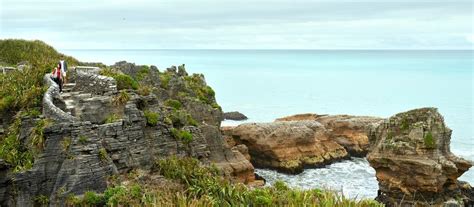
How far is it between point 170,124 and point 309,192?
10365 millimetres

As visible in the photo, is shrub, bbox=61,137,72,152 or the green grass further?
the green grass

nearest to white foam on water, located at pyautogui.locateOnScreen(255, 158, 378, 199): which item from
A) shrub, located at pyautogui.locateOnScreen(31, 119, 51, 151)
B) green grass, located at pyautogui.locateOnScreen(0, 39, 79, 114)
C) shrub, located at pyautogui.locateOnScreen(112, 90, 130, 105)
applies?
shrub, located at pyautogui.locateOnScreen(112, 90, 130, 105)

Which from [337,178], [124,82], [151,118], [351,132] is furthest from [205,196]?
[351,132]

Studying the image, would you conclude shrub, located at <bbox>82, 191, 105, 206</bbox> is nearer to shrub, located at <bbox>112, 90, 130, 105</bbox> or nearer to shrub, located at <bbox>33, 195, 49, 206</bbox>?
shrub, located at <bbox>33, 195, 49, 206</bbox>

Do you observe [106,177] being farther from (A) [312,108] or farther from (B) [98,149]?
(A) [312,108]

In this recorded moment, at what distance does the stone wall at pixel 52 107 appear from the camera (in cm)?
2183

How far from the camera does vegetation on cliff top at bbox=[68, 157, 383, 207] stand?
19031 mm

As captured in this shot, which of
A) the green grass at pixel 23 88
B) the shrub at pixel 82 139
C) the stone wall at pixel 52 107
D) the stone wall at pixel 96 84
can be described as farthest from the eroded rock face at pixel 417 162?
the green grass at pixel 23 88

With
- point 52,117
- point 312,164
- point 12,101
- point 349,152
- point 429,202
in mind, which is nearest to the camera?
point 52,117

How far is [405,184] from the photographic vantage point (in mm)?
33750

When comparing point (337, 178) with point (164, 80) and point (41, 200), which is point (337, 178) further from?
point (41, 200)

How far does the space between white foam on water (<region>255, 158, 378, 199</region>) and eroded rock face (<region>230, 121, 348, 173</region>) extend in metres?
0.81

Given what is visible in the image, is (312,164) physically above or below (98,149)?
below

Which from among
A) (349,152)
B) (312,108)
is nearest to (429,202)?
(349,152)
